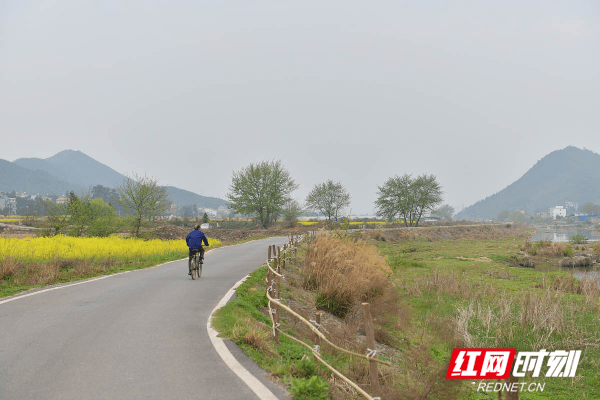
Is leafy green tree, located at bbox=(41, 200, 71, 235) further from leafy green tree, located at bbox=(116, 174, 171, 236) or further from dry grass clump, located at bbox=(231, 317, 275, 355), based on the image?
dry grass clump, located at bbox=(231, 317, 275, 355)

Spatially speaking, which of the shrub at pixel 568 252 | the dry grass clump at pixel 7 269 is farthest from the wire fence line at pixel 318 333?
the shrub at pixel 568 252

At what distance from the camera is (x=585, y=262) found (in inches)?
1282

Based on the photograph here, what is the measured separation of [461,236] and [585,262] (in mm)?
35121

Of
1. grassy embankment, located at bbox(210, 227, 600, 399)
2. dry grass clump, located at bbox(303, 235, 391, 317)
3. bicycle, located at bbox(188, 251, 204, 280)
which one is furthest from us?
bicycle, located at bbox(188, 251, 204, 280)

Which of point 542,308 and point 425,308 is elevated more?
point 542,308

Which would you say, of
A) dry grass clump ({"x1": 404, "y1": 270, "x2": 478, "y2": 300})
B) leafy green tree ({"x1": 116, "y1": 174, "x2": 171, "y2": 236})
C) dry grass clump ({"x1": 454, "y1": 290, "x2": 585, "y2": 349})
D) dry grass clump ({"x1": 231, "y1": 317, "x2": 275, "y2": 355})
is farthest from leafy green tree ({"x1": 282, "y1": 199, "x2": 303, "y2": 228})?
dry grass clump ({"x1": 231, "y1": 317, "x2": 275, "y2": 355})

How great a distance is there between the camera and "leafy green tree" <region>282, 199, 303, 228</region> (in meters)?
65.4

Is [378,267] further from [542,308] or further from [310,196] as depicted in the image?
[310,196]

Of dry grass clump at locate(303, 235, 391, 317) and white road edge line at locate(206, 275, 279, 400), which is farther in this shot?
dry grass clump at locate(303, 235, 391, 317)

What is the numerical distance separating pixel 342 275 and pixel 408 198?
67491 millimetres

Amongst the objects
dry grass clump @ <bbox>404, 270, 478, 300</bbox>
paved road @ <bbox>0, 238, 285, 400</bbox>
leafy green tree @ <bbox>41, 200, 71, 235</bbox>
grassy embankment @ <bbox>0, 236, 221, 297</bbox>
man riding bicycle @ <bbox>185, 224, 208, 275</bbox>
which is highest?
leafy green tree @ <bbox>41, 200, 71, 235</bbox>

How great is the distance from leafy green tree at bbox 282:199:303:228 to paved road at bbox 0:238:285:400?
5363 centimetres

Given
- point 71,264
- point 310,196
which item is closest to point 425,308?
point 71,264

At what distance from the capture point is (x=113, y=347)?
6492mm
